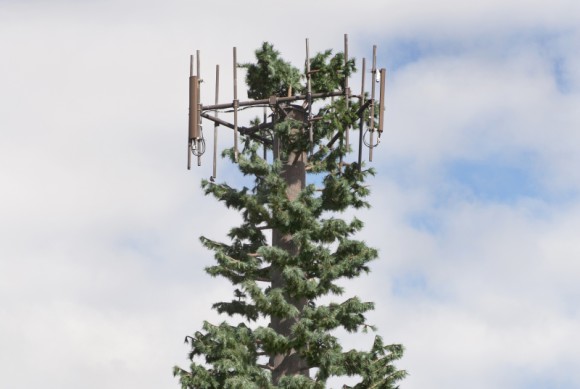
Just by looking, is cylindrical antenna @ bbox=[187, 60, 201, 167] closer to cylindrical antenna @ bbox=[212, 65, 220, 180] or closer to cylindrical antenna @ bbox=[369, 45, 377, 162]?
cylindrical antenna @ bbox=[212, 65, 220, 180]

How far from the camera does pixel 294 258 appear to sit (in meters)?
40.8

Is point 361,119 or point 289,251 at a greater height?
point 361,119

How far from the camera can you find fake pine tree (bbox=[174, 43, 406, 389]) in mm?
40094

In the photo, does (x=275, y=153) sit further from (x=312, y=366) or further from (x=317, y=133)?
(x=312, y=366)

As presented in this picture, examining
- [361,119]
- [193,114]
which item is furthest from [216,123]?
[361,119]

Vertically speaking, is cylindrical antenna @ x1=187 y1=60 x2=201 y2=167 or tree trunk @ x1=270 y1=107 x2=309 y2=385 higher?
cylindrical antenna @ x1=187 y1=60 x2=201 y2=167

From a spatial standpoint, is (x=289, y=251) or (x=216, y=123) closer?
(x=289, y=251)

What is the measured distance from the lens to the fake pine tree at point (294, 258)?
1578 inches

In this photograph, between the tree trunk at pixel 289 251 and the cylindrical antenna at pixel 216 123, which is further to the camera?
the cylindrical antenna at pixel 216 123

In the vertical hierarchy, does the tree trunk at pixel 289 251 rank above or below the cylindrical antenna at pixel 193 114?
below

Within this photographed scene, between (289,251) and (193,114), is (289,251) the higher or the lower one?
the lower one

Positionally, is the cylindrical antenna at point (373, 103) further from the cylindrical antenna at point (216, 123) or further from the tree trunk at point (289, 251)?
the cylindrical antenna at point (216, 123)

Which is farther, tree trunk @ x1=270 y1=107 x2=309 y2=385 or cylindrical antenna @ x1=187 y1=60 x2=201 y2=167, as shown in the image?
cylindrical antenna @ x1=187 y1=60 x2=201 y2=167

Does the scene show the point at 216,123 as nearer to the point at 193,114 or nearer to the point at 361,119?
the point at 193,114
